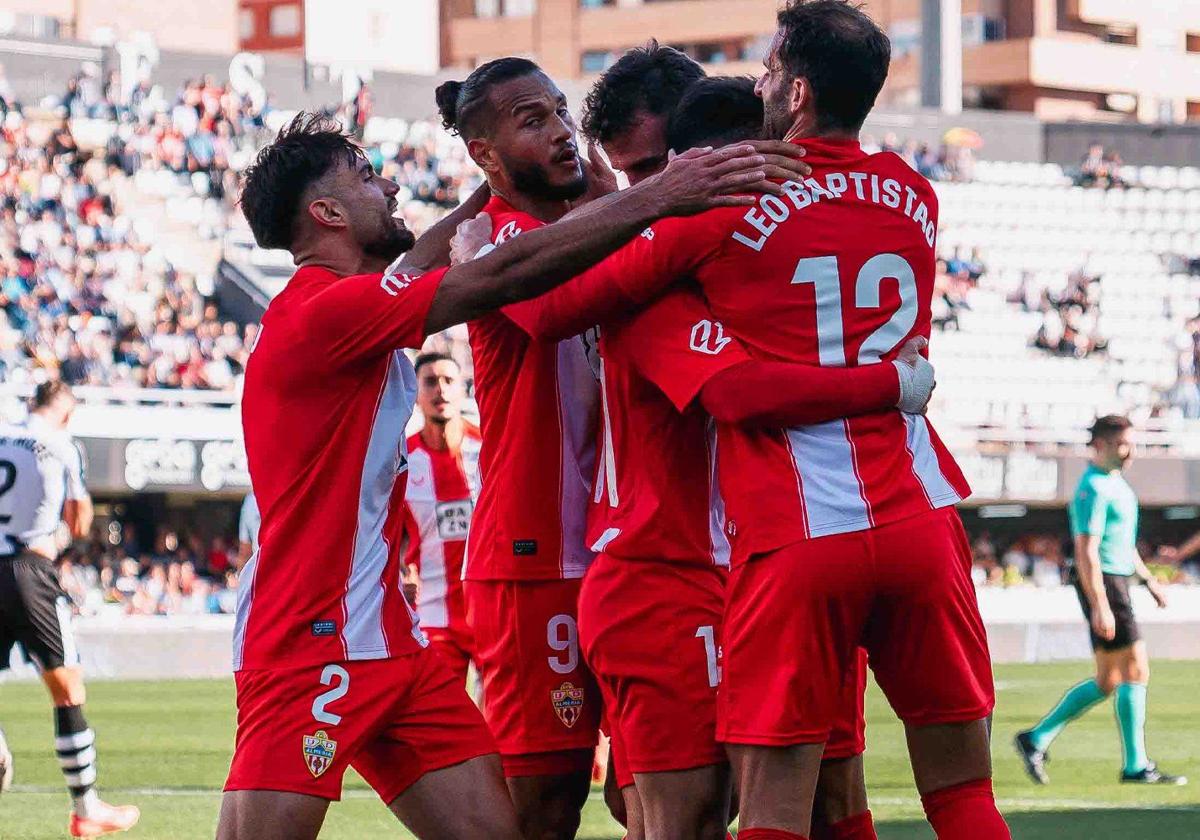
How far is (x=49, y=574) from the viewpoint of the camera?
9898mm

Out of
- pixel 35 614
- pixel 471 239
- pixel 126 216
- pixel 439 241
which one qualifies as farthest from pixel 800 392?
pixel 126 216

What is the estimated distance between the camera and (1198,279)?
3466 centimetres

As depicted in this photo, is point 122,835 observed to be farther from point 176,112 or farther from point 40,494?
point 176,112

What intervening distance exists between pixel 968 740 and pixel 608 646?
85 centimetres

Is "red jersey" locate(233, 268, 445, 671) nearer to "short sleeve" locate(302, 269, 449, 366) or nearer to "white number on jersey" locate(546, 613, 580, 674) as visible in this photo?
"short sleeve" locate(302, 269, 449, 366)

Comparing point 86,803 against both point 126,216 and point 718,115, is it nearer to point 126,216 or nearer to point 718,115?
point 718,115

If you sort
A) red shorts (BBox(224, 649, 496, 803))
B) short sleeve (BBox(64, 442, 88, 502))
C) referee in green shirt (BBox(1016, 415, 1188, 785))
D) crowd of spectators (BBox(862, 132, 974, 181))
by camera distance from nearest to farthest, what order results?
red shorts (BBox(224, 649, 496, 803))
short sleeve (BBox(64, 442, 88, 502))
referee in green shirt (BBox(1016, 415, 1188, 785))
crowd of spectators (BBox(862, 132, 974, 181))

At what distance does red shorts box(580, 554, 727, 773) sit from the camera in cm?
443

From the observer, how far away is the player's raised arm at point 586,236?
4191mm

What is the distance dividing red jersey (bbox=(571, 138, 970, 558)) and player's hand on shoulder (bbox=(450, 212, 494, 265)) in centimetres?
58

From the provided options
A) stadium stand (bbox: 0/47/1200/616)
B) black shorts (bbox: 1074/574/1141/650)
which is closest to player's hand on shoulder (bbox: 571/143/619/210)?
black shorts (bbox: 1074/574/1141/650)

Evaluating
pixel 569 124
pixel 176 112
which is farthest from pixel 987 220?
pixel 569 124

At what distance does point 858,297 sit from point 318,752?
1.58 meters

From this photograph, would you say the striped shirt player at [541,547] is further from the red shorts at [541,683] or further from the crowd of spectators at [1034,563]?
the crowd of spectators at [1034,563]
